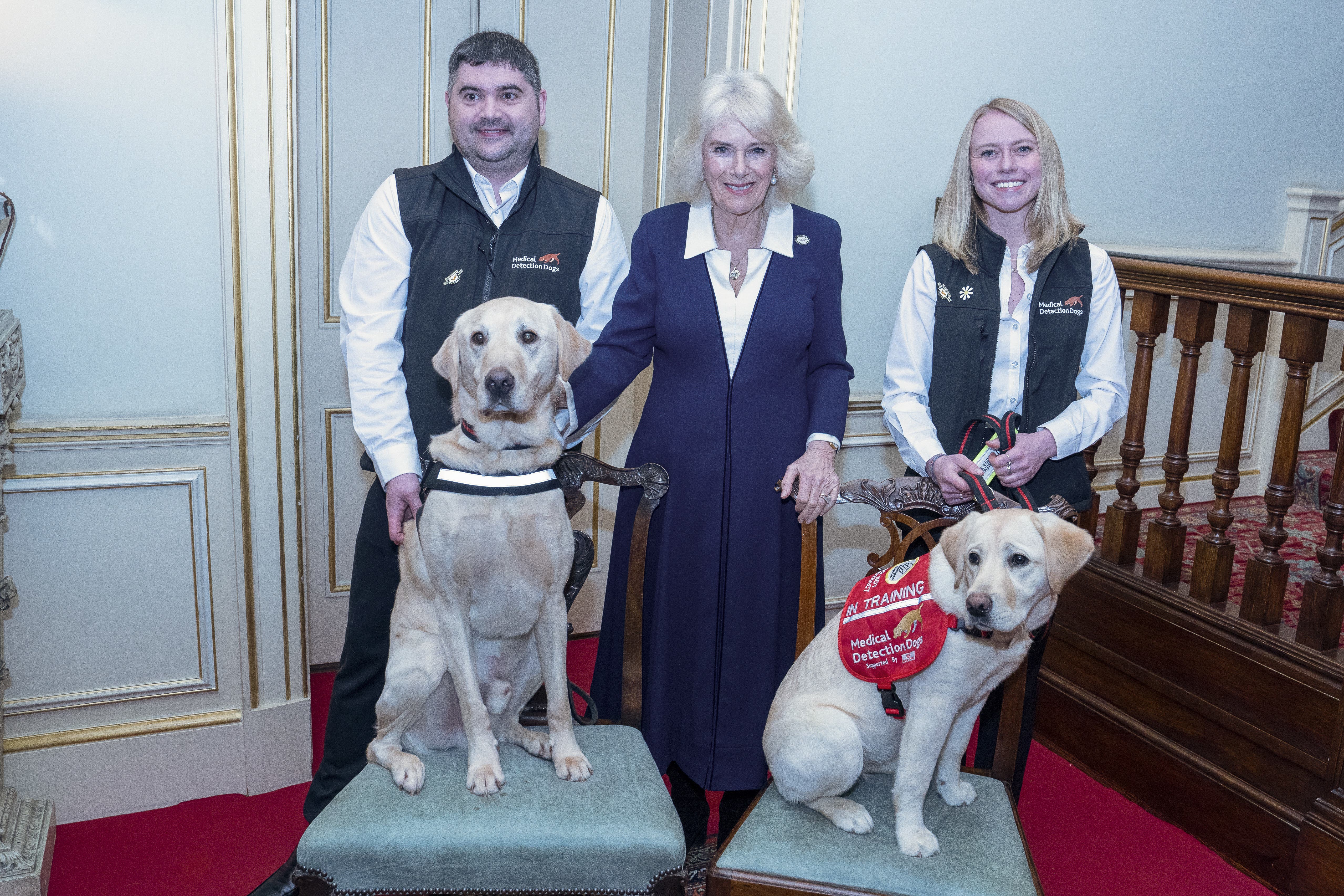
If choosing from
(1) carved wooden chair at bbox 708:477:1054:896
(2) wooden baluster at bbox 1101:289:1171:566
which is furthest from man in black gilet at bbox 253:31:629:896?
(2) wooden baluster at bbox 1101:289:1171:566

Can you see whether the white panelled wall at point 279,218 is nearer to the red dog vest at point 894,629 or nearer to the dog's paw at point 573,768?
the dog's paw at point 573,768

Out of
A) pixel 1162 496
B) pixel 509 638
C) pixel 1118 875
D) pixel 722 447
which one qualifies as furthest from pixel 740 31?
pixel 1118 875

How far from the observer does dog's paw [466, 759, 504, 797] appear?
1.56m

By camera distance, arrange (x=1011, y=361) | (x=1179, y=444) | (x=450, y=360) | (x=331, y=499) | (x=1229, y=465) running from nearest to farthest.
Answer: (x=450, y=360), (x=1011, y=361), (x=1229, y=465), (x=1179, y=444), (x=331, y=499)

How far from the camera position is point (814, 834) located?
60.5 inches

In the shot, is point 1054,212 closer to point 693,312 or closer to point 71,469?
point 693,312

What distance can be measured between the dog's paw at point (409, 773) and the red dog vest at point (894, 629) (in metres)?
0.71

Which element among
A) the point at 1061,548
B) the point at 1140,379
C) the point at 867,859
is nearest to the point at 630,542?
the point at 867,859

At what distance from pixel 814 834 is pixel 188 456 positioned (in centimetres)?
181

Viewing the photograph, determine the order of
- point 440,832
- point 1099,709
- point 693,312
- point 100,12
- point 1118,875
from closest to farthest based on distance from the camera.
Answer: point 440,832 < point 693,312 < point 100,12 < point 1118,875 < point 1099,709

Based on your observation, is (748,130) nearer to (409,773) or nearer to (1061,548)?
(1061,548)

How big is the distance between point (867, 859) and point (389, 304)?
1.32 metres

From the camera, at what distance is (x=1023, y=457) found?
1851 mm

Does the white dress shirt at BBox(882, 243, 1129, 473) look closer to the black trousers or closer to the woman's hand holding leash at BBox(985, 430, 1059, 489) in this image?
the woman's hand holding leash at BBox(985, 430, 1059, 489)
